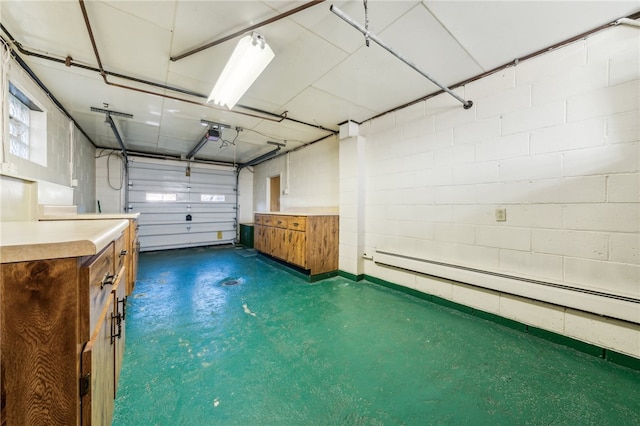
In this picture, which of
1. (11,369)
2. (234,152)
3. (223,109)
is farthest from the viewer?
(234,152)

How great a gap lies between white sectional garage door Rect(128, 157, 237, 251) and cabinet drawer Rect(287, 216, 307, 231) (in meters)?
3.94

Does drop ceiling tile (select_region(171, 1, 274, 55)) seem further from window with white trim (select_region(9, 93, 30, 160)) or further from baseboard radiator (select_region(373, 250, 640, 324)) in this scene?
baseboard radiator (select_region(373, 250, 640, 324))

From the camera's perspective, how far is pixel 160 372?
1710 mm

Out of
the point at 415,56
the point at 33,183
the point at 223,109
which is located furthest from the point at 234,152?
the point at 415,56

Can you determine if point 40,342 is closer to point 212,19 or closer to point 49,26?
point 212,19

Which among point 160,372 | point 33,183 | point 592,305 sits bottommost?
point 160,372

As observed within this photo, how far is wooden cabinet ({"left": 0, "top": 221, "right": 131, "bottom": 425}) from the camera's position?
0.58 m

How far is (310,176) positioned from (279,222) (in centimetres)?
134

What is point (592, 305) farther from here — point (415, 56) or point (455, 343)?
point (415, 56)

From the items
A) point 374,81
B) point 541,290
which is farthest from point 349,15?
point 541,290

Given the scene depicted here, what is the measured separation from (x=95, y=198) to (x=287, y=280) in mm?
5179

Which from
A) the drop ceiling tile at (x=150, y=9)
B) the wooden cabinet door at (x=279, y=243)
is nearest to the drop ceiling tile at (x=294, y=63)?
the drop ceiling tile at (x=150, y=9)

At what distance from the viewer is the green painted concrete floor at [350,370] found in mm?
1388

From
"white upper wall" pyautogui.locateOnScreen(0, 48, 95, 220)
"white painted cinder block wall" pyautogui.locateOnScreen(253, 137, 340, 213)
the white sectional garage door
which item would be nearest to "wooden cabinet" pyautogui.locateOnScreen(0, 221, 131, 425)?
"white upper wall" pyautogui.locateOnScreen(0, 48, 95, 220)
